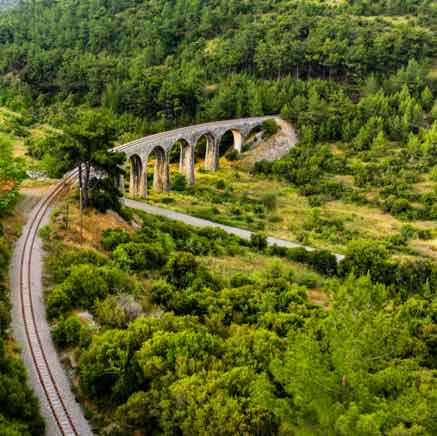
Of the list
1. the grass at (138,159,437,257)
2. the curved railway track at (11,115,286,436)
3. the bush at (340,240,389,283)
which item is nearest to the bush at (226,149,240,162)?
the grass at (138,159,437,257)

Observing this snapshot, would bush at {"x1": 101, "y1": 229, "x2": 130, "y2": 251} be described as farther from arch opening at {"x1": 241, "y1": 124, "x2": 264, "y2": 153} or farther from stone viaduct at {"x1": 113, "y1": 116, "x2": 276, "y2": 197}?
arch opening at {"x1": 241, "y1": 124, "x2": 264, "y2": 153}

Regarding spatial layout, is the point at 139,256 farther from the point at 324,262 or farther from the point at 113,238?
the point at 324,262

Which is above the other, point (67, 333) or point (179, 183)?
point (179, 183)

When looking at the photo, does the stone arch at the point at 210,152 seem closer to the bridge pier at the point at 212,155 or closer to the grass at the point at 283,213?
the bridge pier at the point at 212,155

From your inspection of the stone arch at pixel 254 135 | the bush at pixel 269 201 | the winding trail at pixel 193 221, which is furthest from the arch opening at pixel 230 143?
the winding trail at pixel 193 221

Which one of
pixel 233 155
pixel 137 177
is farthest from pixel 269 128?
pixel 137 177

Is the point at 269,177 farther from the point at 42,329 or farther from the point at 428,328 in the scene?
the point at 42,329
